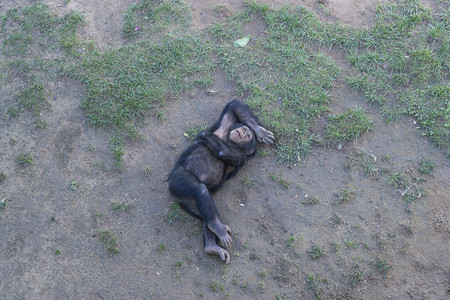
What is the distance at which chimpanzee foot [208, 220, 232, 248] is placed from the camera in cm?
495

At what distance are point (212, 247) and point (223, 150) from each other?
121 centimetres

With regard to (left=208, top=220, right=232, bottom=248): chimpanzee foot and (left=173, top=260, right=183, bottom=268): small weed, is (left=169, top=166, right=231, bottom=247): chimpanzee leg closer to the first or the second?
(left=208, top=220, right=232, bottom=248): chimpanzee foot

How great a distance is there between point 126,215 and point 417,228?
345cm

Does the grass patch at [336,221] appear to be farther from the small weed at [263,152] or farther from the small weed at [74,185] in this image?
the small weed at [74,185]

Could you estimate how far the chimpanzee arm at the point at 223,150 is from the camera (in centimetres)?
543

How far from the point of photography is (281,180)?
5.51 m

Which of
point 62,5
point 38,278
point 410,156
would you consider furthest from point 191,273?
point 62,5

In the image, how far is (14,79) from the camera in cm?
638

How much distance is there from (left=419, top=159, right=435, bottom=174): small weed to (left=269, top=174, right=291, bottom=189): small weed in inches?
67.2

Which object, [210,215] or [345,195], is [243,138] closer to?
[210,215]

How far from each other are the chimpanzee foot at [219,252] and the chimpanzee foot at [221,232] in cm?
9

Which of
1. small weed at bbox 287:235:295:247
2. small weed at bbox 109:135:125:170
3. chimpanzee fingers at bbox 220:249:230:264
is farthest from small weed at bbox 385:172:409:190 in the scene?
small weed at bbox 109:135:125:170

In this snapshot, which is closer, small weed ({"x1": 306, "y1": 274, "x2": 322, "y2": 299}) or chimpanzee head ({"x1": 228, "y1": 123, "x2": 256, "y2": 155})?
small weed ({"x1": 306, "y1": 274, "x2": 322, "y2": 299})

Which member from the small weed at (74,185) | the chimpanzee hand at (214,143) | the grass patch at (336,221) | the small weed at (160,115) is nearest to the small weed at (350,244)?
the grass patch at (336,221)
